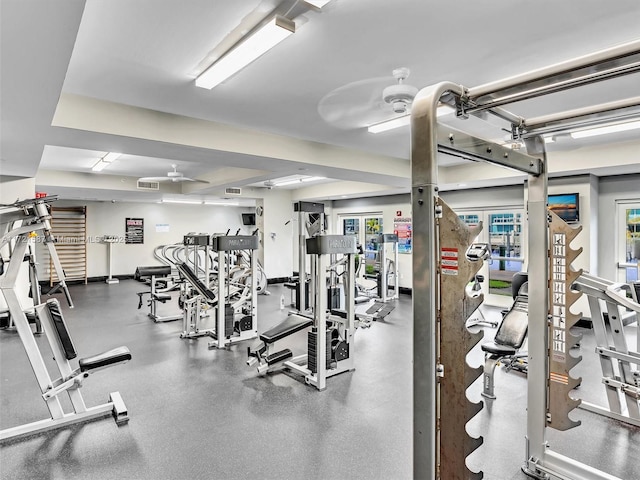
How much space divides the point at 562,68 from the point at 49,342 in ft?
11.3

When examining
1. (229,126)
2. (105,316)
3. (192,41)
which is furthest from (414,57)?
(105,316)

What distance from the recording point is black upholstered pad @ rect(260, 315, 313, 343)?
3.63 meters

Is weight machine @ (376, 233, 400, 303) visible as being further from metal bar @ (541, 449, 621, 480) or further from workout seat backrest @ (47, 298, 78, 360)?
workout seat backrest @ (47, 298, 78, 360)

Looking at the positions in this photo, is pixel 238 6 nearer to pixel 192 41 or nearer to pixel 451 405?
pixel 192 41

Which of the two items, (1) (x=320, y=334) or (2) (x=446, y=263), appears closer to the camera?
(2) (x=446, y=263)

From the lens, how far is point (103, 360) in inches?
110

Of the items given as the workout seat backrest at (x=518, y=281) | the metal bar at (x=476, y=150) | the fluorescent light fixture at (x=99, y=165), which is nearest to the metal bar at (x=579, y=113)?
the metal bar at (x=476, y=150)

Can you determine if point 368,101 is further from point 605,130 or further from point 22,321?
point 22,321

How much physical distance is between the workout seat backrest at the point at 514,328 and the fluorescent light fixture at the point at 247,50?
2.90 meters

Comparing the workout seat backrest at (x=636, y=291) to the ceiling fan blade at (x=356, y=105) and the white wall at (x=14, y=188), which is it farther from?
the white wall at (x=14, y=188)

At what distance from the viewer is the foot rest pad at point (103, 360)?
2.74 m

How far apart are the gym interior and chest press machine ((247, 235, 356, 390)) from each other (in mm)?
28

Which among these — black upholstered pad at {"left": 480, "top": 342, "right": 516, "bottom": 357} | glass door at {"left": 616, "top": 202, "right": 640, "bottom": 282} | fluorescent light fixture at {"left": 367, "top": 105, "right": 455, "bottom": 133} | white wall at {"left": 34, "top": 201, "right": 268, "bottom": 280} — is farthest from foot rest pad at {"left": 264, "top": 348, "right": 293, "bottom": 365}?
white wall at {"left": 34, "top": 201, "right": 268, "bottom": 280}

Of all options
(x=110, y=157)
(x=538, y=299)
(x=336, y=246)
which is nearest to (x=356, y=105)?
(x=336, y=246)
